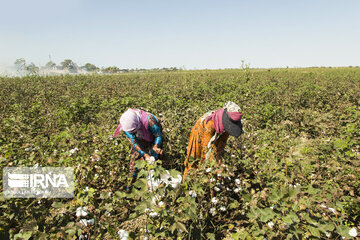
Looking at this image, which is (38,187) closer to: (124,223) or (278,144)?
(124,223)

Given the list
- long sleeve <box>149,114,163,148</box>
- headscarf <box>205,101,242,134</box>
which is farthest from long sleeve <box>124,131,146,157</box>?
headscarf <box>205,101,242,134</box>

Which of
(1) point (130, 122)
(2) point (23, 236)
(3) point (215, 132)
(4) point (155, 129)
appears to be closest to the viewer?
(2) point (23, 236)

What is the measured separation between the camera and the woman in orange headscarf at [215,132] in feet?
6.86

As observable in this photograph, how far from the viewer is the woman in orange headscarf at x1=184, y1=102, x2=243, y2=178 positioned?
6.86 ft

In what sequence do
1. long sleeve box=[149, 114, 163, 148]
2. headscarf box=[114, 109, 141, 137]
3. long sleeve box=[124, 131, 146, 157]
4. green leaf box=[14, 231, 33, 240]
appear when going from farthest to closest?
long sleeve box=[149, 114, 163, 148] → long sleeve box=[124, 131, 146, 157] → headscarf box=[114, 109, 141, 137] → green leaf box=[14, 231, 33, 240]

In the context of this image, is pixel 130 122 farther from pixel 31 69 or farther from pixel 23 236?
pixel 31 69

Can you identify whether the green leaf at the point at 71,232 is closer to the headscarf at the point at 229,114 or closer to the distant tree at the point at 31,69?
the headscarf at the point at 229,114

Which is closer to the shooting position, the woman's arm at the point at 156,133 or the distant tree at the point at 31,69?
the woman's arm at the point at 156,133

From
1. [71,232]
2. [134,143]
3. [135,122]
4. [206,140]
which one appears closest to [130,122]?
[135,122]

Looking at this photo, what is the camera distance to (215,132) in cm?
242

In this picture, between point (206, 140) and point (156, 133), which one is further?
point (156, 133)

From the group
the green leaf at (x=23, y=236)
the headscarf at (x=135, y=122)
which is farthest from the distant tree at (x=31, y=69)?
the green leaf at (x=23, y=236)

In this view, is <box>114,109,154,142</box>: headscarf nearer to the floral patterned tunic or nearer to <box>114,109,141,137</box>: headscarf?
<box>114,109,141,137</box>: headscarf

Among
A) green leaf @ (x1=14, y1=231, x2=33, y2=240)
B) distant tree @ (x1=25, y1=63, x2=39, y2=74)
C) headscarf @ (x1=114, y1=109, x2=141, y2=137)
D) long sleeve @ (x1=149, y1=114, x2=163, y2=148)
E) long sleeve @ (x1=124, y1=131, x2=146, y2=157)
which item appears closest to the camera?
green leaf @ (x1=14, y1=231, x2=33, y2=240)
